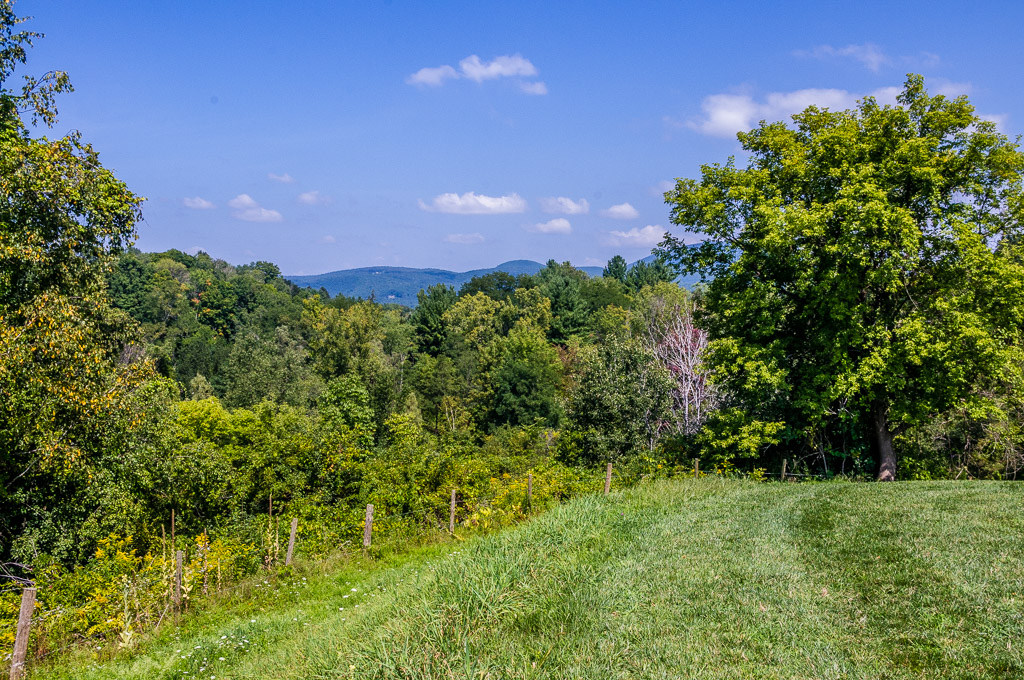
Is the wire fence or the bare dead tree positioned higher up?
the bare dead tree

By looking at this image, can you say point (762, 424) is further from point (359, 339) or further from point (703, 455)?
point (359, 339)

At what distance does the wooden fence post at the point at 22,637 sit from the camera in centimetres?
710

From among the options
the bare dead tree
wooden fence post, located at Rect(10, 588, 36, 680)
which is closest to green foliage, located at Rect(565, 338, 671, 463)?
the bare dead tree

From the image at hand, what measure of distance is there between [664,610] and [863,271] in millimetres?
15543

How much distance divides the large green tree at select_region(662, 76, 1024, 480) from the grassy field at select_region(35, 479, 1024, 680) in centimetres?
775

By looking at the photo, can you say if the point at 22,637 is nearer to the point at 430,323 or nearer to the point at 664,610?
the point at 664,610

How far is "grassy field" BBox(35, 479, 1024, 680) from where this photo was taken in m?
5.27

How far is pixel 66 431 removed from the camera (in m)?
12.0

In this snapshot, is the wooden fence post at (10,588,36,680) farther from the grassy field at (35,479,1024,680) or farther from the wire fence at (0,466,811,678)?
the grassy field at (35,479,1024,680)

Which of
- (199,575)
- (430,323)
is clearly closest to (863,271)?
(199,575)

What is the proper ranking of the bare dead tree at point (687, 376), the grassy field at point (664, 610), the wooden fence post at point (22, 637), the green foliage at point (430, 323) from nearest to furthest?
the grassy field at point (664, 610) < the wooden fence post at point (22, 637) < the bare dead tree at point (687, 376) < the green foliage at point (430, 323)

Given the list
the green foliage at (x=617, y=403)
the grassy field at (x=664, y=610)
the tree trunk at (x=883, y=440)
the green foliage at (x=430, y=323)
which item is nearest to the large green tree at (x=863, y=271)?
the tree trunk at (x=883, y=440)

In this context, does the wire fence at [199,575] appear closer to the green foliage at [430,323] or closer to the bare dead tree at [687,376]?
the bare dead tree at [687,376]

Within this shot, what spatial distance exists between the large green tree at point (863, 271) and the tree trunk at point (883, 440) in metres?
0.06
